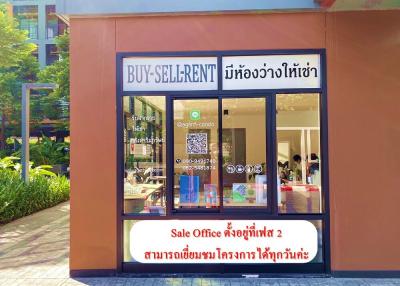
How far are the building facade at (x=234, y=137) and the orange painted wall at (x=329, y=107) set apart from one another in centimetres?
2

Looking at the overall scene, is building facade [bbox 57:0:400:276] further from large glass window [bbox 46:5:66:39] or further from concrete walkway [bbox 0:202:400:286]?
large glass window [bbox 46:5:66:39]

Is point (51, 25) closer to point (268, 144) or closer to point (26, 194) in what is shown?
point (26, 194)

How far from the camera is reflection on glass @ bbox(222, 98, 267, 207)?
634 cm

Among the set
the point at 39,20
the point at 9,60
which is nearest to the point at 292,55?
the point at 9,60

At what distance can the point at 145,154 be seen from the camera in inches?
252

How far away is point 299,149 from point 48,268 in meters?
4.24

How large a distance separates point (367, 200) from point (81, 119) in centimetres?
424

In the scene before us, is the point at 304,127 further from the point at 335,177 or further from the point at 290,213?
the point at 290,213

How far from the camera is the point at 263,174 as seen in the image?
6340mm

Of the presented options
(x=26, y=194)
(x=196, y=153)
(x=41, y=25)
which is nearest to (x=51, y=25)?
(x=41, y=25)

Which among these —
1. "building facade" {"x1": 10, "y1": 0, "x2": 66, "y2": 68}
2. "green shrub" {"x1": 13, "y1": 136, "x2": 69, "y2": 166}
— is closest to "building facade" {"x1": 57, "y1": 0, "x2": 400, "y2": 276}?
"green shrub" {"x1": 13, "y1": 136, "x2": 69, "y2": 166}

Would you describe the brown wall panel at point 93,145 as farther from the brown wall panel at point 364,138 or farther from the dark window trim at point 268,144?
the brown wall panel at point 364,138

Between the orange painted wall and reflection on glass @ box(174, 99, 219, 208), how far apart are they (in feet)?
2.95

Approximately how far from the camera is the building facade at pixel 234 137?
6.14 m
